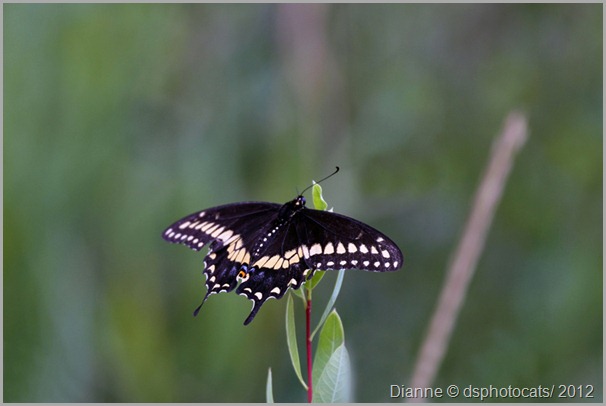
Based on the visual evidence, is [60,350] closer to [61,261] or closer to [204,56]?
[61,261]

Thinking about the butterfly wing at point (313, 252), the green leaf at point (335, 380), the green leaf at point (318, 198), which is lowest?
the green leaf at point (335, 380)

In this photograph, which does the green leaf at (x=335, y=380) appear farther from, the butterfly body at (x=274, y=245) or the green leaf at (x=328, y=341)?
the butterfly body at (x=274, y=245)

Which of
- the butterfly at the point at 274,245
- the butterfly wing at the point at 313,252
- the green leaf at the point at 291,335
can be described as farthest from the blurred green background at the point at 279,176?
the green leaf at the point at 291,335

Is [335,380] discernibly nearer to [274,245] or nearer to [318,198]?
[318,198]

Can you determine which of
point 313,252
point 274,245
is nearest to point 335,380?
point 313,252

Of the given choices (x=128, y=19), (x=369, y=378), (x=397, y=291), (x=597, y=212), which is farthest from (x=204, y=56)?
(x=597, y=212)

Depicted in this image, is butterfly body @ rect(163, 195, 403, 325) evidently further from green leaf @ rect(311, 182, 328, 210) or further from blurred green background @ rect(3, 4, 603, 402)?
blurred green background @ rect(3, 4, 603, 402)

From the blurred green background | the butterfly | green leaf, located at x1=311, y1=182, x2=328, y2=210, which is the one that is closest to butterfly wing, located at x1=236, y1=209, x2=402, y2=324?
the butterfly
